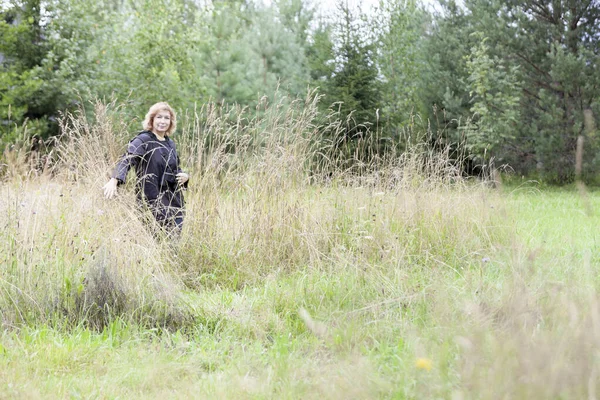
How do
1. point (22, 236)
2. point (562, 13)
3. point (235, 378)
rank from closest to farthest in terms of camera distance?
point (235, 378)
point (22, 236)
point (562, 13)

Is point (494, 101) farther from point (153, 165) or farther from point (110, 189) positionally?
point (110, 189)

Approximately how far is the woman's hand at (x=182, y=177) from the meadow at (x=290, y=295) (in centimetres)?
23

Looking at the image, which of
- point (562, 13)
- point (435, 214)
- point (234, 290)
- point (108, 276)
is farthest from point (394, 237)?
point (562, 13)

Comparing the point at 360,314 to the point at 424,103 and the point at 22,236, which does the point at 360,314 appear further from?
the point at 424,103

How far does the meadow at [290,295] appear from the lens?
2102 millimetres

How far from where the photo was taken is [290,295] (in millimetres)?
3943

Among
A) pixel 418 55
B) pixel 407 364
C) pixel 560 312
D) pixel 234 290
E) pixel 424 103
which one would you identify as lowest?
pixel 234 290

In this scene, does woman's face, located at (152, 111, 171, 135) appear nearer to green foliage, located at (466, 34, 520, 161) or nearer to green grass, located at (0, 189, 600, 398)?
A: green grass, located at (0, 189, 600, 398)

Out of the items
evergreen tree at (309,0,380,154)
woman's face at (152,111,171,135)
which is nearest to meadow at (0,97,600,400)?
woman's face at (152,111,171,135)

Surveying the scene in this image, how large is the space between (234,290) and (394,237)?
1.28 meters

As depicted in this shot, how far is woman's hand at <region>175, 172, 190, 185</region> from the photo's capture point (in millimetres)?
5281

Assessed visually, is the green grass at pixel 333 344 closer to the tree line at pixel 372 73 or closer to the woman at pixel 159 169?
the woman at pixel 159 169

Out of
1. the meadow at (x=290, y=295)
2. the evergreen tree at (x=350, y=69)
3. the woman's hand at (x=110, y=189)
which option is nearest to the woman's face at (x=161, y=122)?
the meadow at (x=290, y=295)

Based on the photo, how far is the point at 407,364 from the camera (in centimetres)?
247
